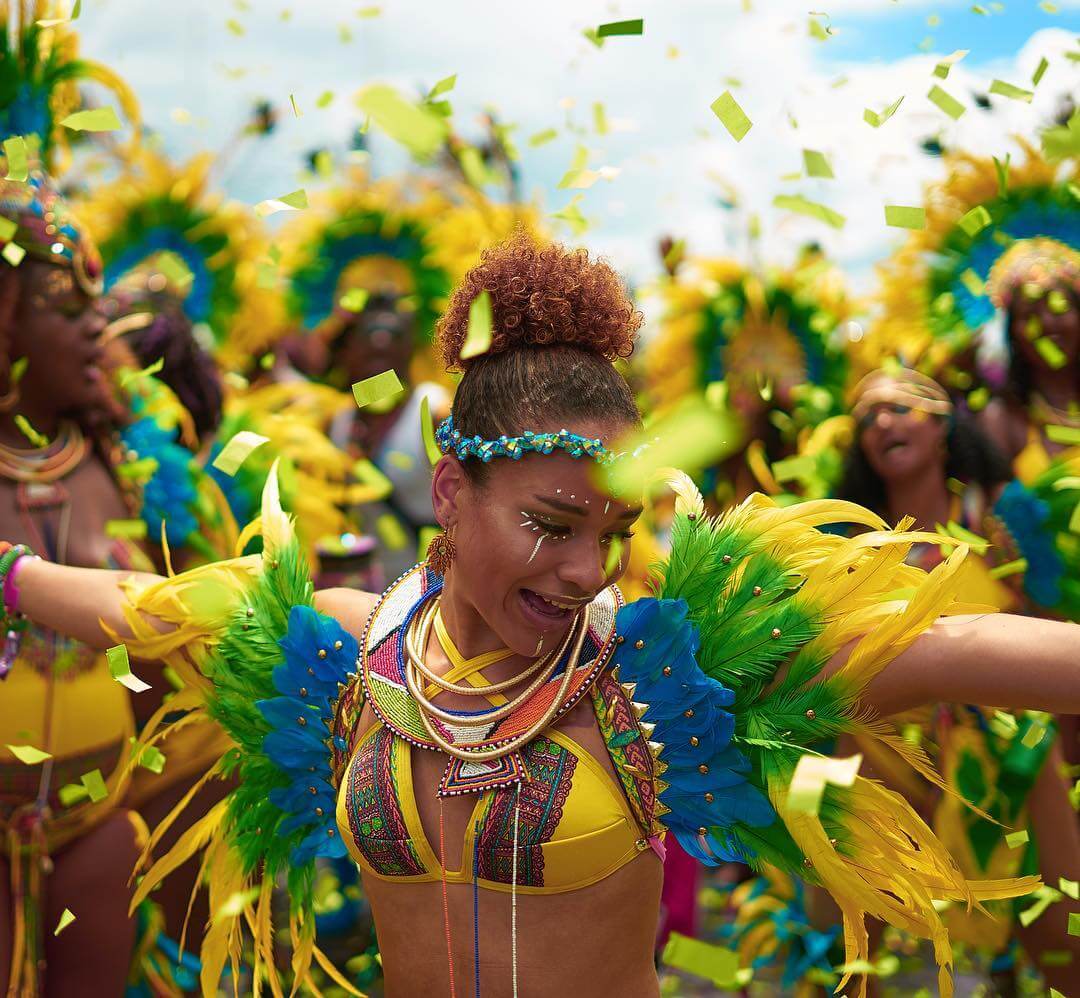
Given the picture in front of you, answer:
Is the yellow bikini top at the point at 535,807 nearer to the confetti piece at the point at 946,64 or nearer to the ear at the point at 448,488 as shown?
the ear at the point at 448,488

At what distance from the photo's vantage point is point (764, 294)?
632 cm

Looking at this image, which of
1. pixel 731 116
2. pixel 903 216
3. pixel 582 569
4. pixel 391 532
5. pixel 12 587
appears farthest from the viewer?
pixel 391 532

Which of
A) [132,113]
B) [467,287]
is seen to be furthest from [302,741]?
[132,113]

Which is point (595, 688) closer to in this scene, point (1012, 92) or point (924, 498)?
point (1012, 92)

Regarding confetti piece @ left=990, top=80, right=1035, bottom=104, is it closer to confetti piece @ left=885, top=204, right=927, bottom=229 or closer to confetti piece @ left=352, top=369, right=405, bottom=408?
confetti piece @ left=885, top=204, right=927, bottom=229

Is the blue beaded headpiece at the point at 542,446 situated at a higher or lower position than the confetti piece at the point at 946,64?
lower

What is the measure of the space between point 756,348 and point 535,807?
475 cm

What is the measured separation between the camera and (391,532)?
5051 millimetres

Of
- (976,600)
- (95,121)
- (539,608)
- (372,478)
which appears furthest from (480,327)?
(372,478)

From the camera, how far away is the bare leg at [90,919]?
2996 millimetres

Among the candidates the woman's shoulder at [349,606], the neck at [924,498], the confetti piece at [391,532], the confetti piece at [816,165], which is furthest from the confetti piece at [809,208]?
the confetti piece at [391,532]

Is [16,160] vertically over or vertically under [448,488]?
over

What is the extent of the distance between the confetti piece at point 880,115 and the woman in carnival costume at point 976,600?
1201mm

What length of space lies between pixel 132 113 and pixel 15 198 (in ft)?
2.64
